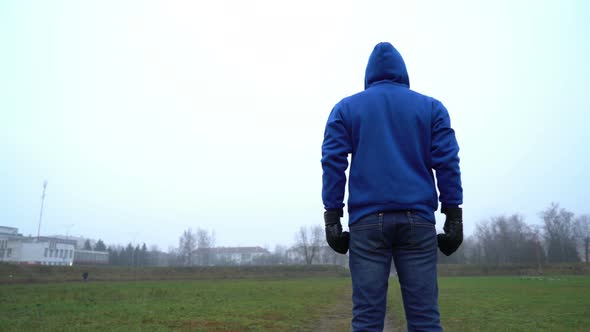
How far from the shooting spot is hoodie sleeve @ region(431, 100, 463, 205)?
9.23 ft

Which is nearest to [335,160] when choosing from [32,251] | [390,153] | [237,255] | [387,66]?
[390,153]

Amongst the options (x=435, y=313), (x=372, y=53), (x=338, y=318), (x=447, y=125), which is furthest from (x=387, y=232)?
(x=338, y=318)

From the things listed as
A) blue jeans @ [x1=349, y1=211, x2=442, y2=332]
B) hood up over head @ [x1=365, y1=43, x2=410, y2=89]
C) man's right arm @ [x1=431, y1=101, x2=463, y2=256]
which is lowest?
blue jeans @ [x1=349, y1=211, x2=442, y2=332]

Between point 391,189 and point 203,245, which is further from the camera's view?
point 203,245

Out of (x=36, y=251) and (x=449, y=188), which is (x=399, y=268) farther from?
(x=36, y=251)

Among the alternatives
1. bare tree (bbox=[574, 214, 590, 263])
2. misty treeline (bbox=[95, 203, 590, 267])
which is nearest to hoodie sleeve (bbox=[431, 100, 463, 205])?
misty treeline (bbox=[95, 203, 590, 267])

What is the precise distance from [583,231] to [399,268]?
130403 millimetres

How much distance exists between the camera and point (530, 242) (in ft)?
322

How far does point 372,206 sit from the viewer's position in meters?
2.69

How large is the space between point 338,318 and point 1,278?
162 feet

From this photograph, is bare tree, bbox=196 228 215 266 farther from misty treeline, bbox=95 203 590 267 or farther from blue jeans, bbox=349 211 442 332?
blue jeans, bbox=349 211 442 332

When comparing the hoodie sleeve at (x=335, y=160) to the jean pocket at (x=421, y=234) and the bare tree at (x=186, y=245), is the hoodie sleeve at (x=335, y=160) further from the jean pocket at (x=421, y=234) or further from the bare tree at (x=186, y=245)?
the bare tree at (x=186, y=245)

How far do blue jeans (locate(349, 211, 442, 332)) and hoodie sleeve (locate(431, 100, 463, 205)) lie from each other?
309mm

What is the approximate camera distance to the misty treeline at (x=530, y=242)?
312 ft
